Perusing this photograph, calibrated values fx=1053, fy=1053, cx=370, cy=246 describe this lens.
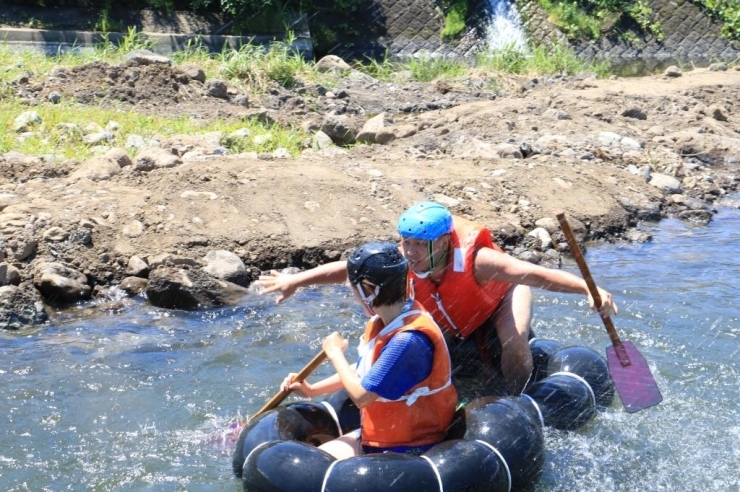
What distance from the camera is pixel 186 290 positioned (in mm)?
7289

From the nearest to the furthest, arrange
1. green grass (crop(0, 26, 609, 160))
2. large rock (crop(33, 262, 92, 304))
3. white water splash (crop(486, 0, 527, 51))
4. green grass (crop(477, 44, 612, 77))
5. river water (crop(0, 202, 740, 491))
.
A: 1. river water (crop(0, 202, 740, 491))
2. large rock (crop(33, 262, 92, 304))
3. green grass (crop(0, 26, 609, 160))
4. green grass (crop(477, 44, 612, 77))
5. white water splash (crop(486, 0, 527, 51))

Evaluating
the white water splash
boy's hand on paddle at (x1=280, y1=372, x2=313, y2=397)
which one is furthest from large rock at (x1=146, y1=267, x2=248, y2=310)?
the white water splash

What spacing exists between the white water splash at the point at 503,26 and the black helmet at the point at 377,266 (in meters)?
17.4

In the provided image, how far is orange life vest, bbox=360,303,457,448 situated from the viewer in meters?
4.23

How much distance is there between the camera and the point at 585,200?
9406mm

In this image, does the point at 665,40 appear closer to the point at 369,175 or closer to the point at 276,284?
the point at 369,175

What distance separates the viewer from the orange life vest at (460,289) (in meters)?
4.96

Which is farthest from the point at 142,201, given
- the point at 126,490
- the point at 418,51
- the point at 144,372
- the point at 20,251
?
the point at 418,51

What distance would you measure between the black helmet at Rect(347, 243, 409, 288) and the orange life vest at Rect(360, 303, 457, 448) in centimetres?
18

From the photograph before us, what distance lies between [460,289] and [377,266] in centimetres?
93

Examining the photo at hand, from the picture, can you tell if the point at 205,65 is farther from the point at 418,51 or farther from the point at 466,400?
the point at 466,400

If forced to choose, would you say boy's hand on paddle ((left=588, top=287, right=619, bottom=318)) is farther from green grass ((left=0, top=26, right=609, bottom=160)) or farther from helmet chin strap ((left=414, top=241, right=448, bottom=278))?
green grass ((left=0, top=26, right=609, bottom=160))

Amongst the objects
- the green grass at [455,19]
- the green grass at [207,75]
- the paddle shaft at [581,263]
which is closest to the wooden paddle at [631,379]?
the paddle shaft at [581,263]

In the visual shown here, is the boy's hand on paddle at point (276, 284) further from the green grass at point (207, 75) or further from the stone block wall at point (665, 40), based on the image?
the stone block wall at point (665, 40)
